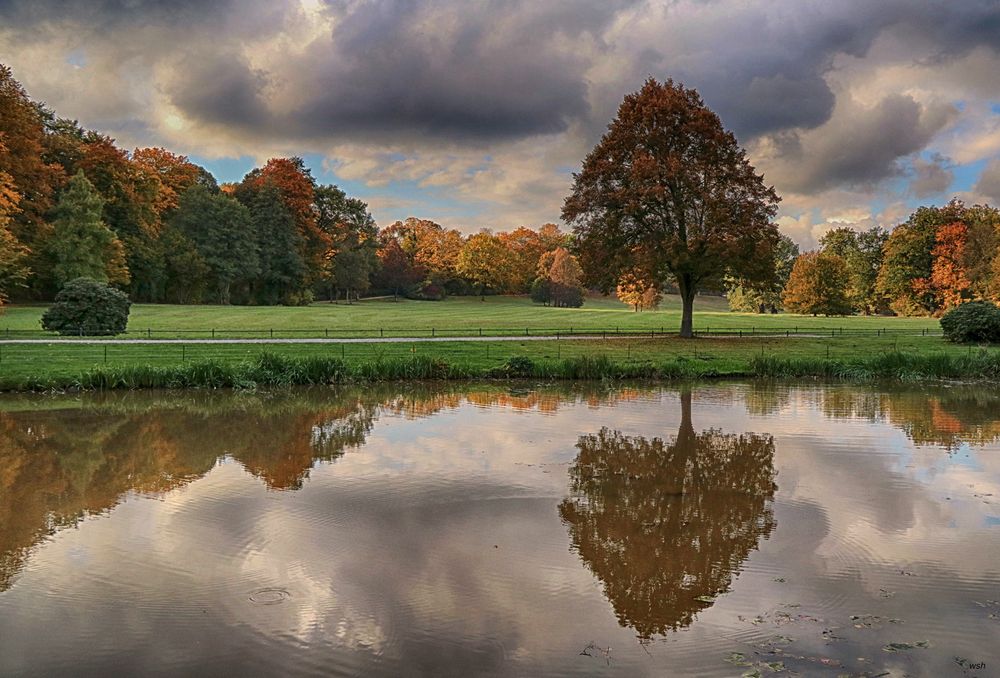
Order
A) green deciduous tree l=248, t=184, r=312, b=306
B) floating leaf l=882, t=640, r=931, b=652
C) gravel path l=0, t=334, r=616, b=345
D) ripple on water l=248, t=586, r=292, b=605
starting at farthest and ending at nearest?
green deciduous tree l=248, t=184, r=312, b=306
gravel path l=0, t=334, r=616, b=345
ripple on water l=248, t=586, r=292, b=605
floating leaf l=882, t=640, r=931, b=652

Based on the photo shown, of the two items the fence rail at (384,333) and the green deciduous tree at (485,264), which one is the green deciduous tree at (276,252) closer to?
the green deciduous tree at (485,264)

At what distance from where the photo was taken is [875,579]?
8.35 m

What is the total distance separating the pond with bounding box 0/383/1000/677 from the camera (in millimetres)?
6699

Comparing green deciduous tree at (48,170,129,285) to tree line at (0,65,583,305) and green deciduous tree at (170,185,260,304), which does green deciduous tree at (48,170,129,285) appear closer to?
tree line at (0,65,583,305)

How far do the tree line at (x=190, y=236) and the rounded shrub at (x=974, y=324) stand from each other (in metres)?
23.5

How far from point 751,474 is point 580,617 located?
23.3 feet

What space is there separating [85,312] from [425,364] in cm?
1991

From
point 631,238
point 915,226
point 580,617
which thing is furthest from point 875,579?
point 915,226

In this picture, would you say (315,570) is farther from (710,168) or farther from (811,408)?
(710,168)

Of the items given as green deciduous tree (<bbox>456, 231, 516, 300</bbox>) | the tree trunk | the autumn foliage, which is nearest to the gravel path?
the tree trunk

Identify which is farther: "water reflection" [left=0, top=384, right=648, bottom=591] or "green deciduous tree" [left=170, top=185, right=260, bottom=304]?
"green deciduous tree" [left=170, top=185, right=260, bottom=304]

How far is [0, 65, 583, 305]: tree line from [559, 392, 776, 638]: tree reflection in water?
1420 inches

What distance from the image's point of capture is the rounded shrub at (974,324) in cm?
4181

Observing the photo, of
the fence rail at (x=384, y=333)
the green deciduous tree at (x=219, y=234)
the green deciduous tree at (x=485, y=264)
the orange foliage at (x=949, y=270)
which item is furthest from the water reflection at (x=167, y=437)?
the green deciduous tree at (x=485, y=264)
